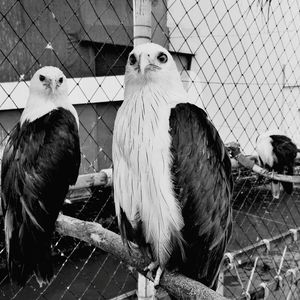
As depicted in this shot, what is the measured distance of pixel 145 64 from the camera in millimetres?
1589

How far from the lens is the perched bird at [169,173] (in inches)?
59.2

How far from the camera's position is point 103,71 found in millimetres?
4848

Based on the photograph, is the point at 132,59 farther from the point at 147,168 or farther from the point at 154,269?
the point at 154,269

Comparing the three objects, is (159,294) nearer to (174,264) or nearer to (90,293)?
(174,264)

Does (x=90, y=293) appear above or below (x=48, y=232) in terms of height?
below

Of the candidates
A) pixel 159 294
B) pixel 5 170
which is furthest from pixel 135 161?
pixel 159 294

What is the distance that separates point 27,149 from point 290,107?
5224mm

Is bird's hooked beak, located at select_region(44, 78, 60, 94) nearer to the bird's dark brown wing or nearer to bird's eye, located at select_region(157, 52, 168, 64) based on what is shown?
bird's eye, located at select_region(157, 52, 168, 64)

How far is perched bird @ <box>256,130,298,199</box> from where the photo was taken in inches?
166

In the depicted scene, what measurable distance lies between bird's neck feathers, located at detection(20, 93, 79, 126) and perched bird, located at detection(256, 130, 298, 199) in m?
2.65

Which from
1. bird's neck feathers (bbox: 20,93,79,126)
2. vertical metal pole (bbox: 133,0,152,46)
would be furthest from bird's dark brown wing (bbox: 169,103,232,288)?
bird's neck feathers (bbox: 20,93,79,126)

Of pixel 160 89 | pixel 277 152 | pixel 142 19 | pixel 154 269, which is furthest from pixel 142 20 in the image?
pixel 277 152

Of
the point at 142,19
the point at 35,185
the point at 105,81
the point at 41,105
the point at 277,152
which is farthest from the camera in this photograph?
the point at 105,81

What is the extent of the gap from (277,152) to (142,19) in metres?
2.96
